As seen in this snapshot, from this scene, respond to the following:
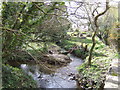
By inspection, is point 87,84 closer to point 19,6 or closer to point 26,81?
point 26,81

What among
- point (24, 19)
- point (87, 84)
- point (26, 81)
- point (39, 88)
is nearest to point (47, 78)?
point (39, 88)

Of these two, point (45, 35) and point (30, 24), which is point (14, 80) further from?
point (45, 35)

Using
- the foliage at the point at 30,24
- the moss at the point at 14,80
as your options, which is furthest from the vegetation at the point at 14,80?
the foliage at the point at 30,24

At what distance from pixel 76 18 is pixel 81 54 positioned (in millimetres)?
5516

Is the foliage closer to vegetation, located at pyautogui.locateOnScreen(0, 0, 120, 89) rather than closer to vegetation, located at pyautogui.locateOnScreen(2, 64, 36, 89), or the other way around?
vegetation, located at pyautogui.locateOnScreen(0, 0, 120, 89)

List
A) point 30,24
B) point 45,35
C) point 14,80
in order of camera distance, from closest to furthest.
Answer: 1. point 45,35
2. point 30,24
3. point 14,80

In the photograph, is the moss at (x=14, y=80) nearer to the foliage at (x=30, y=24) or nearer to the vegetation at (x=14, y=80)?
the vegetation at (x=14, y=80)

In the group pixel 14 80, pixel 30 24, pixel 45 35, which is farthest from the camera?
pixel 14 80

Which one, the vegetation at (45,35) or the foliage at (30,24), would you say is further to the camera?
the foliage at (30,24)

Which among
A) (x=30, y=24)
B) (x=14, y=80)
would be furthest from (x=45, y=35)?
(x=14, y=80)

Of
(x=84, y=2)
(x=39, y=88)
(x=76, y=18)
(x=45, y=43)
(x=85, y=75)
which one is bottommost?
(x=39, y=88)

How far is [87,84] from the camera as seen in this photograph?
122 inches

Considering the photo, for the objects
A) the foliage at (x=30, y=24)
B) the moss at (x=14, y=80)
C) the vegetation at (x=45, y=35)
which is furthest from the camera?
the moss at (x=14, y=80)

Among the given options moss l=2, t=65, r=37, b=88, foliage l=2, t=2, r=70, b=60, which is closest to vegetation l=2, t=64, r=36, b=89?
moss l=2, t=65, r=37, b=88
